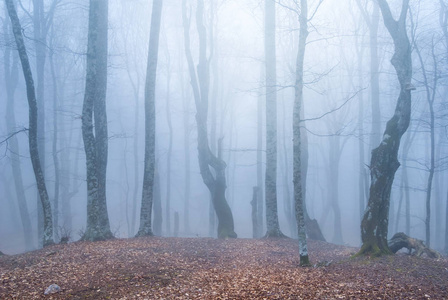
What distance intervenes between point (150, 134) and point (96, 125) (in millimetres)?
1952

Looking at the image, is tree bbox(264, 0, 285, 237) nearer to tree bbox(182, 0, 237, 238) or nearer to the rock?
tree bbox(182, 0, 237, 238)

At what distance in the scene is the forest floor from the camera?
5973 mm

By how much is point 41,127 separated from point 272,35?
550 inches

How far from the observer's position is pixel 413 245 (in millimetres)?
10125

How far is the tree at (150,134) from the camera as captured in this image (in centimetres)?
1283

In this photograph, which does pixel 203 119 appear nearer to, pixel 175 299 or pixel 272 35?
pixel 272 35

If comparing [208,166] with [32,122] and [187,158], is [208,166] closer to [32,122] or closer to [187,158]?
[32,122]

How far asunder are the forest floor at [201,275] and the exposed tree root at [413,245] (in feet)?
4.29

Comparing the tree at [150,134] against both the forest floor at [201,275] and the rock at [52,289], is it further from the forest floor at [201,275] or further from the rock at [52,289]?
the rock at [52,289]

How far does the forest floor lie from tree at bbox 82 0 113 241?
1.26 m

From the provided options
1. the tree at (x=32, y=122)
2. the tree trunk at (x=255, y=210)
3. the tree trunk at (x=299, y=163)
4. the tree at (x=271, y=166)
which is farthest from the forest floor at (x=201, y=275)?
the tree trunk at (x=255, y=210)

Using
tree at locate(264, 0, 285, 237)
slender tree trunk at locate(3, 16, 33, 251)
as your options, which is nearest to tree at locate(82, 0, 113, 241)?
tree at locate(264, 0, 285, 237)

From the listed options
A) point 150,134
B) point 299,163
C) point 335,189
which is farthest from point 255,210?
point 335,189

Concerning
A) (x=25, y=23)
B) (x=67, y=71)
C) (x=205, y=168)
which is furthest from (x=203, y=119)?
(x=67, y=71)
